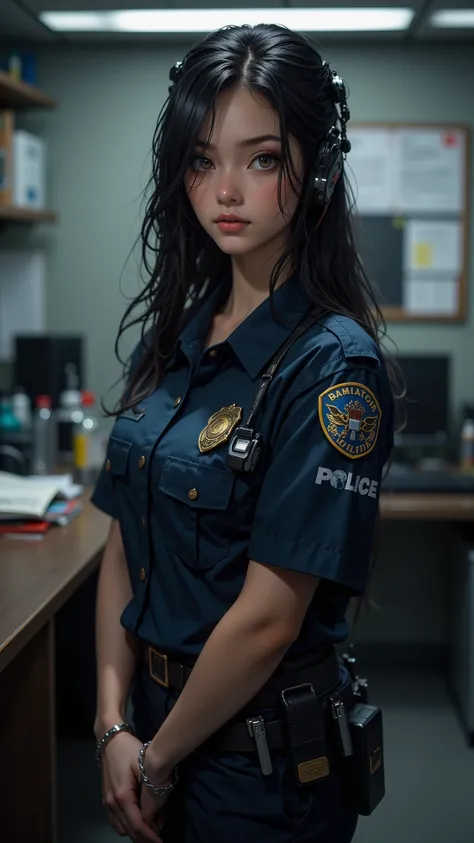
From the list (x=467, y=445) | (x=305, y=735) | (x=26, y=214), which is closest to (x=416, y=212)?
(x=467, y=445)

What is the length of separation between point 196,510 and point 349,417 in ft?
0.77

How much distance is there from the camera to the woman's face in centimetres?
113

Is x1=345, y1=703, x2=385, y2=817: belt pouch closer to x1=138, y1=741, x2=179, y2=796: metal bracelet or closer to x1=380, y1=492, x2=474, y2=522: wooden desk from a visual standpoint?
x1=138, y1=741, x2=179, y2=796: metal bracelet

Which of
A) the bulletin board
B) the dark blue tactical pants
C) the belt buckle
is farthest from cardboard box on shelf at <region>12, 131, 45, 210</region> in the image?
the dark blue tactical pants

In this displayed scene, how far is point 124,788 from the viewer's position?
1.19 m

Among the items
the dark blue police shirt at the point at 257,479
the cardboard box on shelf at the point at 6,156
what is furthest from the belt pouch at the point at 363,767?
the cardboard box on shelf at the point at 6,156

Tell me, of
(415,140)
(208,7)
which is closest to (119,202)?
(208,7)

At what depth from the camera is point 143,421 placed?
1.29 meters

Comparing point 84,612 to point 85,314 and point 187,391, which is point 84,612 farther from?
point 187,391

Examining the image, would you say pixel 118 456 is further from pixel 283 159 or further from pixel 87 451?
pixel 87 451

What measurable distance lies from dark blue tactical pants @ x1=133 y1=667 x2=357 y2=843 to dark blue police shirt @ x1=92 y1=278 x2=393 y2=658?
0.15 metres

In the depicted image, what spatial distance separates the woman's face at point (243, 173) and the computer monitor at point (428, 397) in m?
2.25

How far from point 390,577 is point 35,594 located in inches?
89.3

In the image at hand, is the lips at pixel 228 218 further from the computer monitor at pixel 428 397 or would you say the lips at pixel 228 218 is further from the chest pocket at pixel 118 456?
the computer monitor at pixel 428 397
